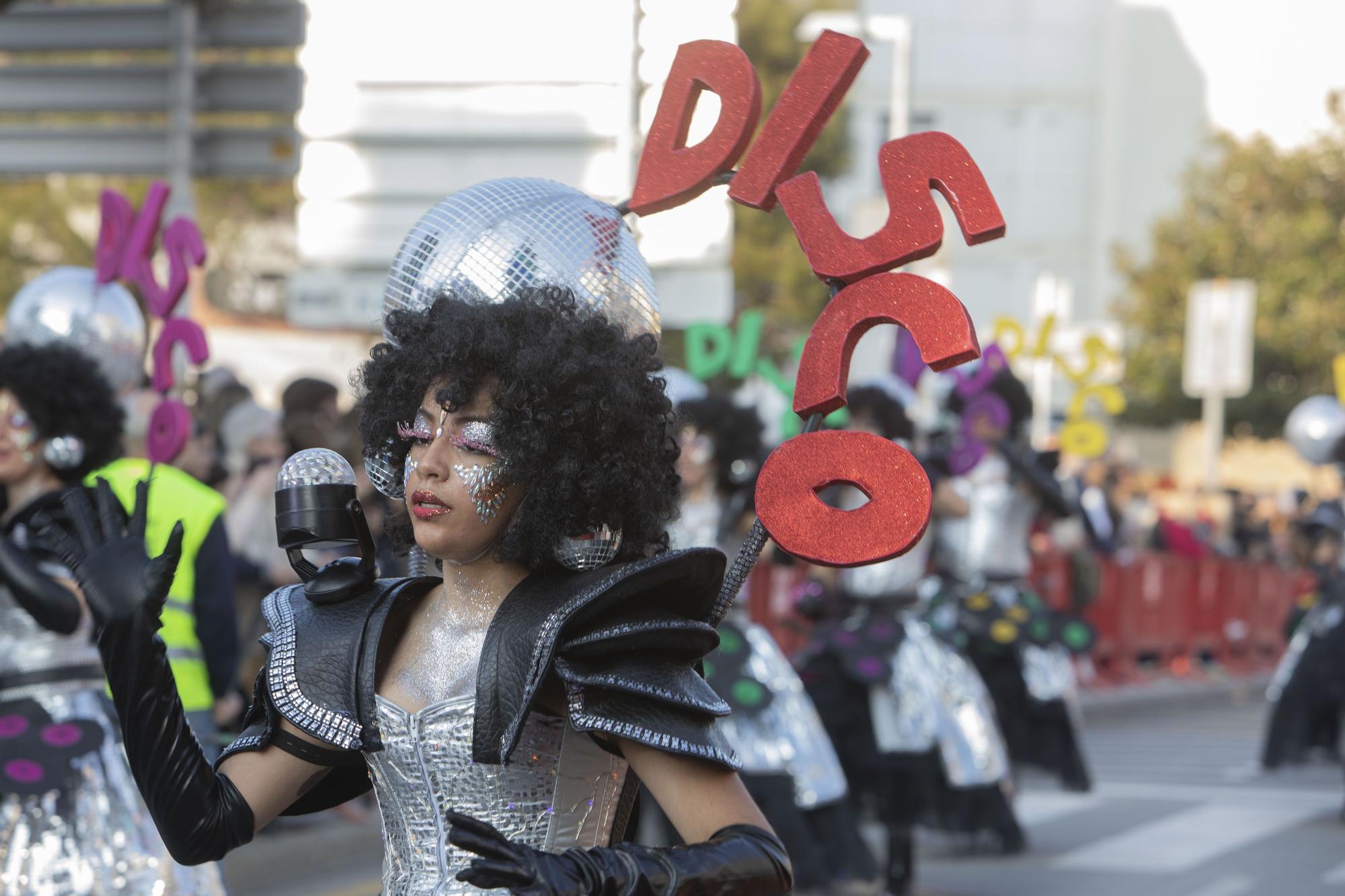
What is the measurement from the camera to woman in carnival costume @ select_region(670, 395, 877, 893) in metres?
6.77

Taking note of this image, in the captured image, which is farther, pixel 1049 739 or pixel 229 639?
pixel 1049 739

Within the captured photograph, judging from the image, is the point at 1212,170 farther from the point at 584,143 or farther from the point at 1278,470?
the point at 584,143

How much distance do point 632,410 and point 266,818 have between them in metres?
0.77

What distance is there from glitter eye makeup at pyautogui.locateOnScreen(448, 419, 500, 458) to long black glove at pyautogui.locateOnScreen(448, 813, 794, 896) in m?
0.53

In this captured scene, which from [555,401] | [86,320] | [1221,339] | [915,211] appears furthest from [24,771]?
[1221,339]

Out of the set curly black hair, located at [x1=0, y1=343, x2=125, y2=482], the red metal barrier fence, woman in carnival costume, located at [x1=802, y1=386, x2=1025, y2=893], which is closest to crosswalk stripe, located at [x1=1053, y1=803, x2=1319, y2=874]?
woman in carnival costume, located at [x1=802, y1=386, x2=1025, y2=893]

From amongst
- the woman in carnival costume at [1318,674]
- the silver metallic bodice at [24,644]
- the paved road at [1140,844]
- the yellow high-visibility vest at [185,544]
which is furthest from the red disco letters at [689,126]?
the woman in carnival costume at [1318,674]

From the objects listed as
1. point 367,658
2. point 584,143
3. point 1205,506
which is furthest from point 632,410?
point 1205,506

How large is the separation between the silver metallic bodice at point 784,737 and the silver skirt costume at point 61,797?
8.73ft

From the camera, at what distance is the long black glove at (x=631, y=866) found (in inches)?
89.1

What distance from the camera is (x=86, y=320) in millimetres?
5578

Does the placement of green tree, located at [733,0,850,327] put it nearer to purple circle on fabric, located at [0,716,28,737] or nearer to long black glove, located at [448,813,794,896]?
purple circle on fabric, located at [0,716,28,737]

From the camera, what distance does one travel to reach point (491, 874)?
88.7 inches

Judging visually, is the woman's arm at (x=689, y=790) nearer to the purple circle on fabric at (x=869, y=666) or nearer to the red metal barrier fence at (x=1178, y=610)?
the purple circle on fabric at (x=869, y=666)
